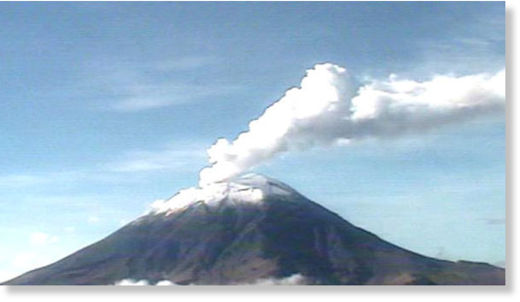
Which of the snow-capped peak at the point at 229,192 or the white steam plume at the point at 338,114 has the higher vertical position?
the white steam plume at the point at 338,114

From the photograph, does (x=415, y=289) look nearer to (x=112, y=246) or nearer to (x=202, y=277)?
(x=202, y=277)

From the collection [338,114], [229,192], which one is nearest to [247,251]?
[229,192]

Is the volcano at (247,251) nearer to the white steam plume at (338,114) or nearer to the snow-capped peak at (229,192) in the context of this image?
the snow-capped peak at (229,192)

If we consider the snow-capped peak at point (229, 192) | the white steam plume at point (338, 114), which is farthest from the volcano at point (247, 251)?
the white steam plume at point (338, 114)

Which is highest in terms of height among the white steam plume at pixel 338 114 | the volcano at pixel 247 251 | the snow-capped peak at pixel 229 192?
the white steam plume at pixel 338 114

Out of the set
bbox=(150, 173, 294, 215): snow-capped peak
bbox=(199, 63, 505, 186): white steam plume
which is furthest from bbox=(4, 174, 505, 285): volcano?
bbox=(199, 63, 505, 186): white steam plume

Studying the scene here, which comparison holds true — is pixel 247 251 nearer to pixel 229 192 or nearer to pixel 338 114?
pixel 229 192
